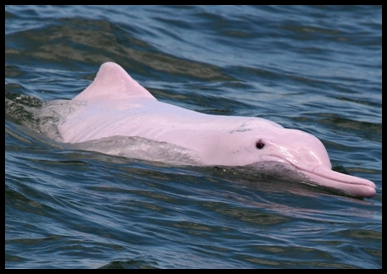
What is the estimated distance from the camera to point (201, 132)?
11398mm

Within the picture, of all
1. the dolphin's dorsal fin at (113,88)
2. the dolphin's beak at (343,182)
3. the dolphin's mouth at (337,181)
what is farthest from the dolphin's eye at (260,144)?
the dolphin's dorsal fin at (113,88)

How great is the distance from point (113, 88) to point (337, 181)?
158 inches

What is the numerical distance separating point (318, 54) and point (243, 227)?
1229 cm

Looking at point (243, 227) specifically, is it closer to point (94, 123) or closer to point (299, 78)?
point (94, 123)

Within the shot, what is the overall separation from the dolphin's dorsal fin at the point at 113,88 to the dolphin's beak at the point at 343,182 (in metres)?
3.35

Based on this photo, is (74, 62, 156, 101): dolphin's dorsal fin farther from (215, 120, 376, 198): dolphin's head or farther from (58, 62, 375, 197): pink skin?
(215, 120, 376, 198): dolphin's head

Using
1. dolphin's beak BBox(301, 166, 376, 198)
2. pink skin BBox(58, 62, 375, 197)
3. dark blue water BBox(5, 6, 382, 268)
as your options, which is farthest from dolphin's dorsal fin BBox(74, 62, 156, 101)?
dolphin's beak BBox(301, 166, 376, 198)

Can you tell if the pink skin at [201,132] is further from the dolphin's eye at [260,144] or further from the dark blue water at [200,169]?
the dark blue water at [200,169]

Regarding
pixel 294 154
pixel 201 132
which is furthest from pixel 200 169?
pixel 294 154

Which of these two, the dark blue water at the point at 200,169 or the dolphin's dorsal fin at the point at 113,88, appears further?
the dolphin's dorsal fin at the point at 113,88

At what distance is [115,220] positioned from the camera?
892 centimetres

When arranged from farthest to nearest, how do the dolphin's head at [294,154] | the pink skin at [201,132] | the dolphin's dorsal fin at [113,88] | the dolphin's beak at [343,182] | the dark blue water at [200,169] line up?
the dolphin's dorsal fin at [113,88] < the pink skin at [201,132] < the dolphin's head at [294,154] < the dolphin's beak at [343,182] < the dark blue water at [200,169]

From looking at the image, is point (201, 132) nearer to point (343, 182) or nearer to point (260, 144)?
point (260, 144)

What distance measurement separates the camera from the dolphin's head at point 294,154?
10352mm
